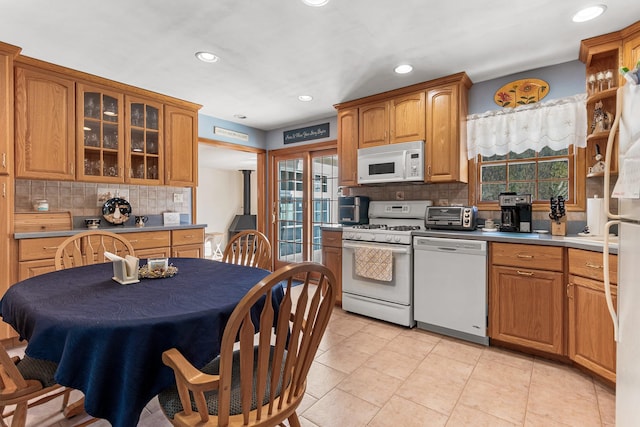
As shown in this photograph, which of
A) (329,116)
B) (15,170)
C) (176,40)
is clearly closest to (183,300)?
(176,40)

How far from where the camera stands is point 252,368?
950 mm

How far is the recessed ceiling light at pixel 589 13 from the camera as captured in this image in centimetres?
196

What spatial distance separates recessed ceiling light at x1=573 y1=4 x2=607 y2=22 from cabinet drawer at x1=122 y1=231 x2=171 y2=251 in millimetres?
3852

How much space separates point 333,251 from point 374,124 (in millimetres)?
1481

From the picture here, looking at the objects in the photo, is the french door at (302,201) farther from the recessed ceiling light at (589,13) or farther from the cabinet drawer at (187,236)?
the recessed ceiling light at (589,13)

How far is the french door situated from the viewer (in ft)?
15.2

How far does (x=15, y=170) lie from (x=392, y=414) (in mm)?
3400

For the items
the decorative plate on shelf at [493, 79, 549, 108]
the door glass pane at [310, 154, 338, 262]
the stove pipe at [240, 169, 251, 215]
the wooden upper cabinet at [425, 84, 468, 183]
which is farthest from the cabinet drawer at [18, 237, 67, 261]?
the stove pipe at [240, 169, 251, 215]

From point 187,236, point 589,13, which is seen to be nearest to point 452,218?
point 589,13

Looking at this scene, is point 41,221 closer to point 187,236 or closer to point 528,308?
point 187,236

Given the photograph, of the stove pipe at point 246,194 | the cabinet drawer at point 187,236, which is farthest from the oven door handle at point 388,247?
the stove pipe at point 246,194

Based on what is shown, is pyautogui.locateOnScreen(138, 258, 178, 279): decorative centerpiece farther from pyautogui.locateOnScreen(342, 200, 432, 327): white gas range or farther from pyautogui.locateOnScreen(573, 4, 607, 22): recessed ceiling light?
pyautogui.locateOnScreen(573, 4, 607, 22): recessed ceiling light

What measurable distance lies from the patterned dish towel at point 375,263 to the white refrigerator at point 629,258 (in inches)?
68.4

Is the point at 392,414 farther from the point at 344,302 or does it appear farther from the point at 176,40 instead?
the point at 176,40
